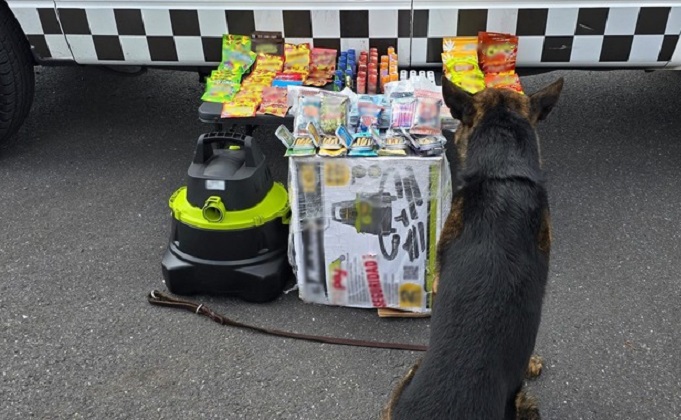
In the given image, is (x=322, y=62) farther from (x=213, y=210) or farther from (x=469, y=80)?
(x=213, y=210)

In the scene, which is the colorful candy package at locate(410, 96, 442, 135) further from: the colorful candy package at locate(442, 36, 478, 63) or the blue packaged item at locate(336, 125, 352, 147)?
the colorful candy package at locate(442, 36, 478, 63)

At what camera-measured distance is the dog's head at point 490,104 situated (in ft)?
6.81

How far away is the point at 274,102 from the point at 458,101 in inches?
38.5

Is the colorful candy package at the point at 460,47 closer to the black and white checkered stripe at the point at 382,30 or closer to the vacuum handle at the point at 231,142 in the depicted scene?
the black and white checkered stripe at the point at 382,30

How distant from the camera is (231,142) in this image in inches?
105

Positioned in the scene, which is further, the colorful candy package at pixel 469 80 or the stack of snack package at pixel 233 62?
the stack of snack package at pixel 233 62

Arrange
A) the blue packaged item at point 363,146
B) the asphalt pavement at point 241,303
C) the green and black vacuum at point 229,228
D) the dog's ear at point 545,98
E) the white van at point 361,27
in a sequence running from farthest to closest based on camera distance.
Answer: the white van at point 361,27 < the green and black vacuum at point 229,228 < the blue packaged item at point 363,146 < the asphalt pavement at point 241,303 < the dog's ear at point 545,98

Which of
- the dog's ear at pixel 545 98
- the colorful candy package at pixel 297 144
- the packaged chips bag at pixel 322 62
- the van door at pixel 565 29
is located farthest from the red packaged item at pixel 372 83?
the dog's ear at pixel 545 98

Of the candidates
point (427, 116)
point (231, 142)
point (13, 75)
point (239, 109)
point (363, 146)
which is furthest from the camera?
point (13, 75)

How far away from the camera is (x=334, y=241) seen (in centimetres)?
256

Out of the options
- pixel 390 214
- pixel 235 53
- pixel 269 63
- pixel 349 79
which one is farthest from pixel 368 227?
pixel 235 53

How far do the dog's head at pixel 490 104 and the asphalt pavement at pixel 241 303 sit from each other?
0.88 m

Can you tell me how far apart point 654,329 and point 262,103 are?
5.94ft

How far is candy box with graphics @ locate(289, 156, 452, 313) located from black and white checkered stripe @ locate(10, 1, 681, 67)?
2.81 feet
